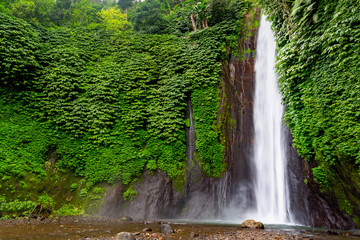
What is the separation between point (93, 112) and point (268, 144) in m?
8.94

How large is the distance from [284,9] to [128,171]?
9.82m

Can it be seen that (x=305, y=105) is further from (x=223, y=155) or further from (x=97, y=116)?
(x=97, y=116)

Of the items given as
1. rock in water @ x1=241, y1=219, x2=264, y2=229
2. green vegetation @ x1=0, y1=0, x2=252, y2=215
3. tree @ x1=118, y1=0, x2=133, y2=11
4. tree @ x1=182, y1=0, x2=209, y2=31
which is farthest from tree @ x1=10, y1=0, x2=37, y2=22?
rock in water @ x1=241, y1=219, x2=264, y2=229

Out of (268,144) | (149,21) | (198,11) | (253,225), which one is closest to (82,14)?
(149,21)

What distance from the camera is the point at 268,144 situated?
939 cm

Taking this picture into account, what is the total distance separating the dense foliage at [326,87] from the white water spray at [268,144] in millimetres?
1610

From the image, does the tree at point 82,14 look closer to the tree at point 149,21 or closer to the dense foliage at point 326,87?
the tree at point 149,21

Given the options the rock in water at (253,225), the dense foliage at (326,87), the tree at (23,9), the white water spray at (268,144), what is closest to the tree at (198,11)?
the white water spray at (268,144)

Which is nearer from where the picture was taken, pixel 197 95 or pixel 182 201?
pixel 182 201

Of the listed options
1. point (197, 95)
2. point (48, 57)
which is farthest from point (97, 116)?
point (197, 95)

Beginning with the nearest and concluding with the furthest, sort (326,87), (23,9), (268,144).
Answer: (326,87) → (268,144) → (23,9)

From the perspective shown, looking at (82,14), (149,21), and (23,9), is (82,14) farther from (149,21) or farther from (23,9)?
(149,21)

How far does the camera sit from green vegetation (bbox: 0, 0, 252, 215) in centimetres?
861

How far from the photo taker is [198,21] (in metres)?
14.7
